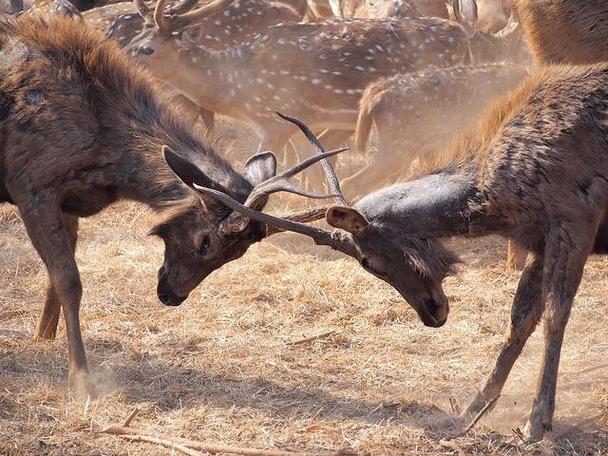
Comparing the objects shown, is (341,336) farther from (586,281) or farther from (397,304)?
(586,281)

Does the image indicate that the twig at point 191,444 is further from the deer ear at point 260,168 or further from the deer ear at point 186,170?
the deer ear at point 260,168

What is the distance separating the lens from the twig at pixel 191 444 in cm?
542

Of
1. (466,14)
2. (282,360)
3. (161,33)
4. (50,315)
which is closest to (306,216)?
(282,360)

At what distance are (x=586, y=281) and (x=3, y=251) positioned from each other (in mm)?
4557

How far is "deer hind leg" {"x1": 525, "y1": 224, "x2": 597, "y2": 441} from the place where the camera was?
562cm

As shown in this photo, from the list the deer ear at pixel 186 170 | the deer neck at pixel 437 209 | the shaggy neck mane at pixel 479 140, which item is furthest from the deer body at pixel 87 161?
the shaggy neck mane at pixel 479 140

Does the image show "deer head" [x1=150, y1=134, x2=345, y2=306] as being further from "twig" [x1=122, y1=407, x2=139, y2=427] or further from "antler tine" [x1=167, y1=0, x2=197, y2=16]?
"antler tine" [x1=167, y1=0, x2=197, y2=16]

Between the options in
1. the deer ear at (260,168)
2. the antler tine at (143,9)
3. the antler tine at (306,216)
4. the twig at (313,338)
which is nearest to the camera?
the antler tine at (306,216)

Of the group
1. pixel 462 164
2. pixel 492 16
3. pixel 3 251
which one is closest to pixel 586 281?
A: pixel 462 164

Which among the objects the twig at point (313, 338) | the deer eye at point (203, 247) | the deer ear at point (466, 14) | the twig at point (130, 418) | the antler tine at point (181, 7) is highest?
the deer eye at point (203, 247)

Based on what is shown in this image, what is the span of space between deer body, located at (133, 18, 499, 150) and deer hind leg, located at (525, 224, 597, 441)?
501 cm

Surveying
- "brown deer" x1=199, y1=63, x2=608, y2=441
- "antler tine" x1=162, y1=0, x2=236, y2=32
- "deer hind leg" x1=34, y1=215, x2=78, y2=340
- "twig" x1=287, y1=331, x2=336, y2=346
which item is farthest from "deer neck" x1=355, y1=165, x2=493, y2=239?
"antler tine" x1=162, y1=0, x2=236, y2=32

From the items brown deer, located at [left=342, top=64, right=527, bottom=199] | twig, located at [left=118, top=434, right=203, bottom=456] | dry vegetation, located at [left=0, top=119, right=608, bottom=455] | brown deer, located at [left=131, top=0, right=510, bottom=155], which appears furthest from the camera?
brown deer, located at [left=131, top=0, right=510, bottom=155]

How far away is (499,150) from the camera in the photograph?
5.86 meters
